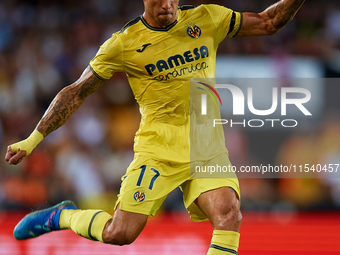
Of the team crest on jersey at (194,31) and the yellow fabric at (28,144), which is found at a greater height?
the team crest on jersey at (194,31)

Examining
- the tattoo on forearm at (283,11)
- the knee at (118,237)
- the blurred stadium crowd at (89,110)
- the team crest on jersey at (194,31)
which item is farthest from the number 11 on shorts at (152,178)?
the blurred stadium crowd at (89,110)

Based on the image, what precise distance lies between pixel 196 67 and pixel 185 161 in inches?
27.0

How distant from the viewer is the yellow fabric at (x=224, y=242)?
3129mm

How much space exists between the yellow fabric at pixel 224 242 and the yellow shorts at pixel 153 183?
323mm

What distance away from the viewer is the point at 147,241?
508 centimetres

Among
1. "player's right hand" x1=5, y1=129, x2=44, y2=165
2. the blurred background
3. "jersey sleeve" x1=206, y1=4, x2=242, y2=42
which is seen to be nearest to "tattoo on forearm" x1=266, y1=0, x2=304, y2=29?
"jersey sleeve" x1=206, y1=4, x2=242, y2=42

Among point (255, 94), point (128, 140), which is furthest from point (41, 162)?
point (255, 94)

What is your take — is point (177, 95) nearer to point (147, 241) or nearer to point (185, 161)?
point (185, 161)

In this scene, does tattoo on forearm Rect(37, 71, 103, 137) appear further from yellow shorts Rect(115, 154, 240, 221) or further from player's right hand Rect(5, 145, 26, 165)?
yellow shorts Rect(115, 154, 240, 221)

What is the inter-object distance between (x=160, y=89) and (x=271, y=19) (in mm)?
947

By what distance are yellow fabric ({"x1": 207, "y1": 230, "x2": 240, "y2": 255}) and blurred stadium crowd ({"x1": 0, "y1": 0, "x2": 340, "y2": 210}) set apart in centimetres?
383

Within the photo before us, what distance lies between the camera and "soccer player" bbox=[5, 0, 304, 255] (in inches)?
133

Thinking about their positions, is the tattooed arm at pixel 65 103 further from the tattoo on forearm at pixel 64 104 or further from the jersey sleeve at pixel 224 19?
the jersey sleeve at pixel 224 19

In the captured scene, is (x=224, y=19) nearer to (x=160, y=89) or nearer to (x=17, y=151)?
(x=160, y=89)
